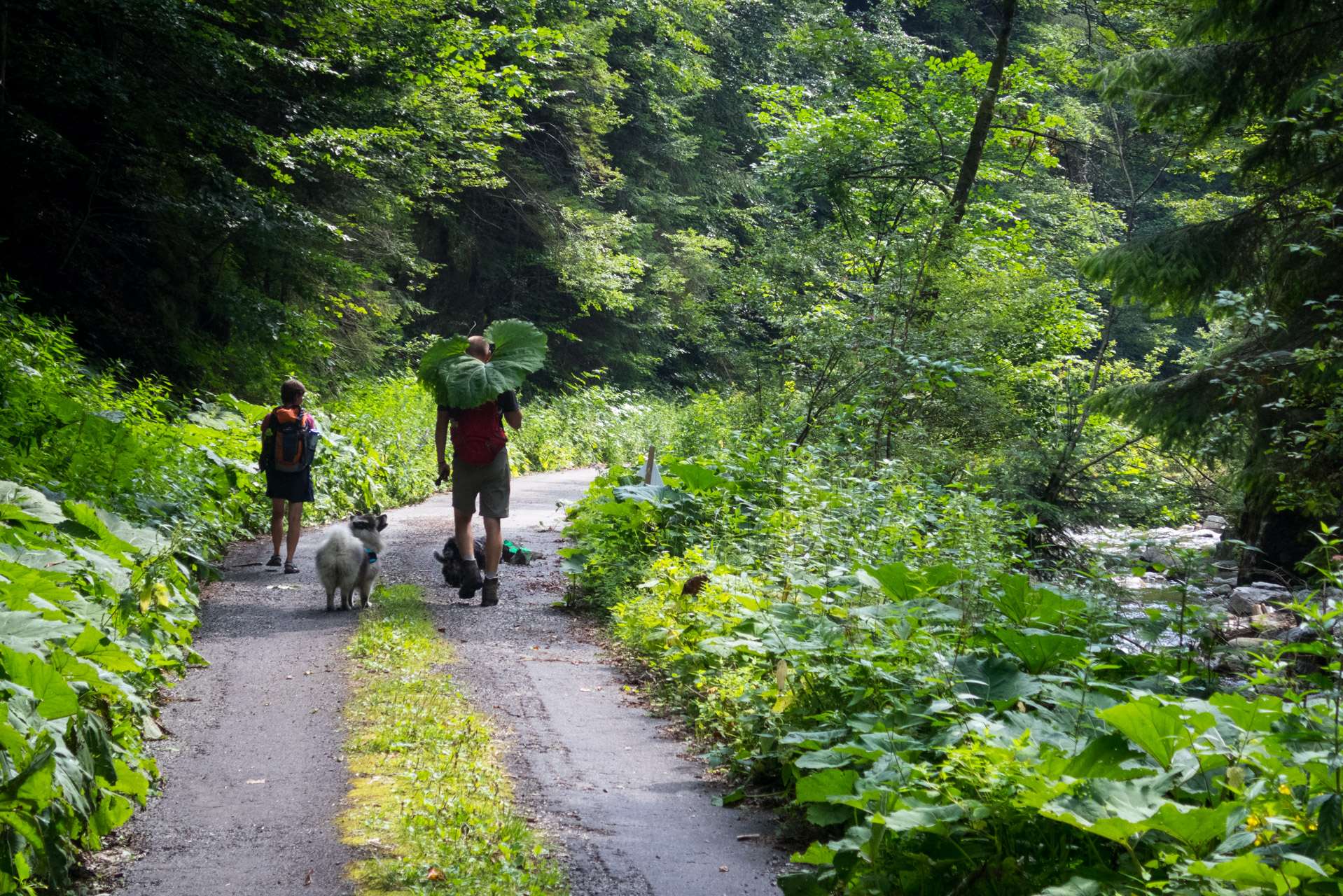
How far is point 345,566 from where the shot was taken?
7.68m

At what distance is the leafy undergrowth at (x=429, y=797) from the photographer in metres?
3.38

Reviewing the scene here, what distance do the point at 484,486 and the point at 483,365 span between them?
1043 millimetres

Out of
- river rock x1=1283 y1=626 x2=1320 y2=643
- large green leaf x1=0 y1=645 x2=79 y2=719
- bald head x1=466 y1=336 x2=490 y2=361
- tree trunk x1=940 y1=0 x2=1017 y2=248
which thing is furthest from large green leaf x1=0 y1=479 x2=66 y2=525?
tree trunk x1=940 y1=0 x2=1017 y2=248

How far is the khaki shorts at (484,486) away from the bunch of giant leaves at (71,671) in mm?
2666

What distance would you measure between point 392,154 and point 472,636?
369 inches

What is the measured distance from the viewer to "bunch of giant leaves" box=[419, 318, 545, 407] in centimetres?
779

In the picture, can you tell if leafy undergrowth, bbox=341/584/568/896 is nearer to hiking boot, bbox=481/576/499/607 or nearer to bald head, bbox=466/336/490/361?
hiking boot, bbox=481/576/499/607

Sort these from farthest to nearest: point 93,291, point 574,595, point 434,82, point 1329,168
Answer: point 434,82 < point 93,291 < point 574,595 < point 1329,168

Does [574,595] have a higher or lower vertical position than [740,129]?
lower

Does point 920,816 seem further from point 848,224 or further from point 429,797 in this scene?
point 848,224

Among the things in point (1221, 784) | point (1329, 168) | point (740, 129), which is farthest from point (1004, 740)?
point (740, 129)

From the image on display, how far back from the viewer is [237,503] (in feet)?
34.6

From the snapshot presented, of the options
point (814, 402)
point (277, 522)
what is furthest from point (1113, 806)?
point (814, 402)

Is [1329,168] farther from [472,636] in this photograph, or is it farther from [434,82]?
[434,82]
